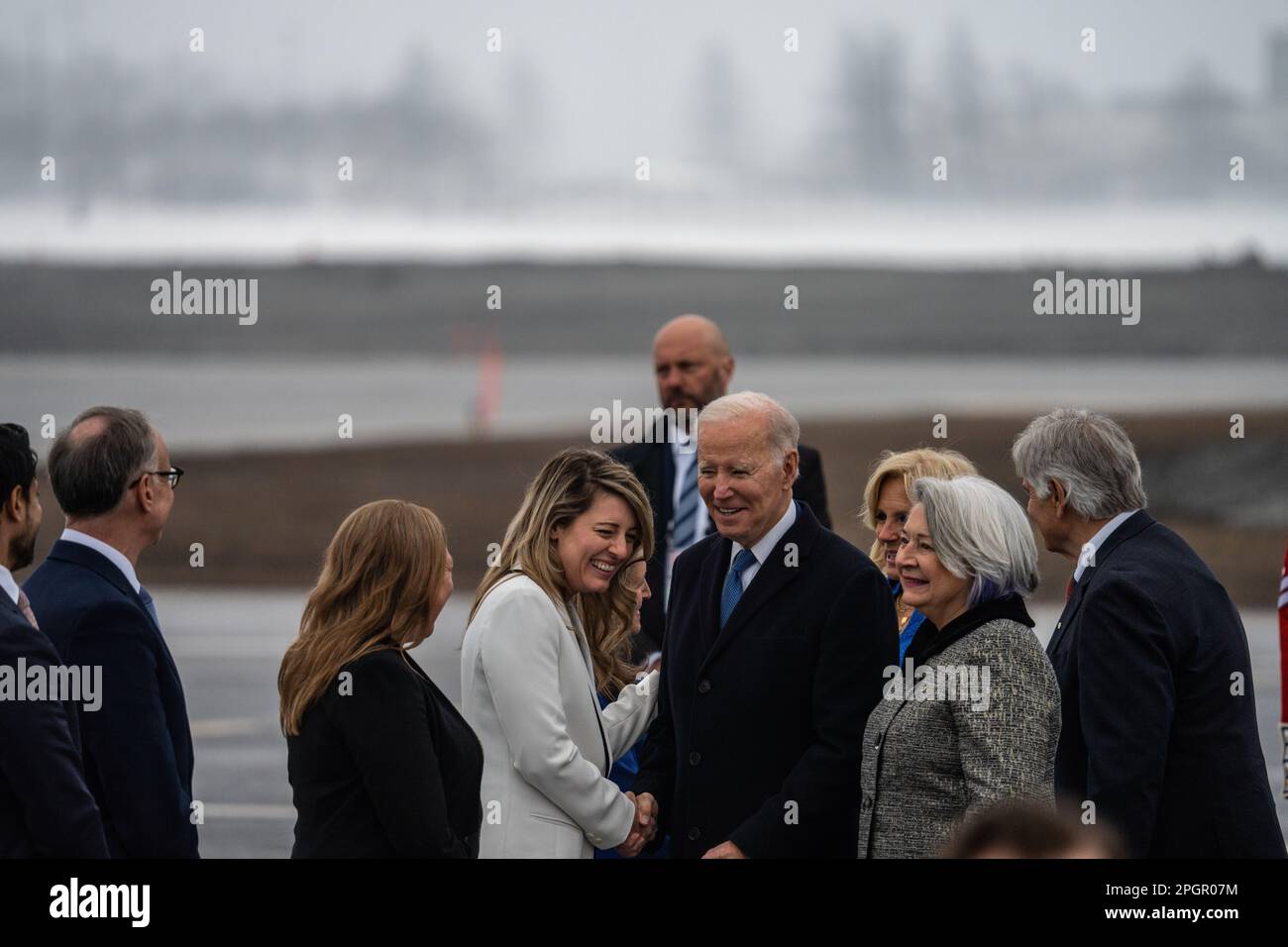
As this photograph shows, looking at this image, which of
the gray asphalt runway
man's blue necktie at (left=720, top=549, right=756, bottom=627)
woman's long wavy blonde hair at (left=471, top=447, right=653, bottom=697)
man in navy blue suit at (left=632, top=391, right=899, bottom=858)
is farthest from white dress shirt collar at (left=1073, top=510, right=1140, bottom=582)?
the gray asphalt runway

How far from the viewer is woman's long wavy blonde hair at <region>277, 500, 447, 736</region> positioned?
389 centimetres

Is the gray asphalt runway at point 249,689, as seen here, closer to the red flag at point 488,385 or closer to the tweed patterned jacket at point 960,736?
the tweed patterned jacket at point 960,736

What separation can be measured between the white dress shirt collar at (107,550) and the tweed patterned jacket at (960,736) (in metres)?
1.93

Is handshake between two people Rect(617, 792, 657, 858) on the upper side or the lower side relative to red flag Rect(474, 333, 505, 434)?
lower

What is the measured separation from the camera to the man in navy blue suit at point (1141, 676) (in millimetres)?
4109

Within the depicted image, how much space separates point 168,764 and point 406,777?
62cm

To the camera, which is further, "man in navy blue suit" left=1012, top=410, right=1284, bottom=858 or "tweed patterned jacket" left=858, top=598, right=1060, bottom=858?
"man in navy blue suit" left=1012, top=410, right=1284, bottom=858

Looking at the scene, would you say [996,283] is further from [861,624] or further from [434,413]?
[861,624]

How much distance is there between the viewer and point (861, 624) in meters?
4.27

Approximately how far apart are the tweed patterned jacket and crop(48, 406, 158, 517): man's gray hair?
203 centimetres
